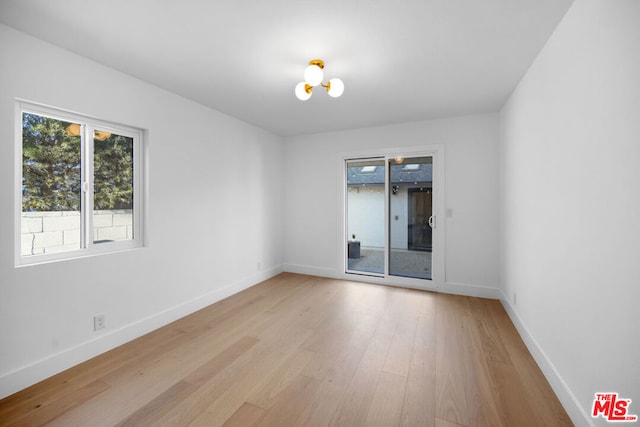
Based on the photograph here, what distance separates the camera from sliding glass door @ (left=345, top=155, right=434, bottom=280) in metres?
4.25

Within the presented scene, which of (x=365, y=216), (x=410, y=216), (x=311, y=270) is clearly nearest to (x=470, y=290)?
(x=410, y=216)

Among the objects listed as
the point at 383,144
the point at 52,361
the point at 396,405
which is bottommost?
the point at 396,405

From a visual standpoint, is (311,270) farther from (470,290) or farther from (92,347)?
(92,347)

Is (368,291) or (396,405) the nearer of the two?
(396,405)

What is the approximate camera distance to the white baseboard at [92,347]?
1.89 meters

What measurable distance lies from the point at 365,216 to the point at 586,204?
3336mm

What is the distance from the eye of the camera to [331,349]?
2.46 metres

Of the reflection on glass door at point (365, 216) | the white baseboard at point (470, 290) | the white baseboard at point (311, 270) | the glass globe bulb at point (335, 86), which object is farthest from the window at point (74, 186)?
the white baseboard at point (470, 290)

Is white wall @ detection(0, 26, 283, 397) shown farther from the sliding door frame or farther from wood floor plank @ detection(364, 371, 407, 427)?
wood floor plank @ detection(364, 371, 407, 427)

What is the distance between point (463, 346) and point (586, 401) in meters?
1.01

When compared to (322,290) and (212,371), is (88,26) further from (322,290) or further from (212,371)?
(322,290)

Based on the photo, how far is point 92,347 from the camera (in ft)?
7.56

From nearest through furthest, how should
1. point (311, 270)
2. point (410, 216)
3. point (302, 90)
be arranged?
point (302, 90) < point (410, 216) < point (311, 270)

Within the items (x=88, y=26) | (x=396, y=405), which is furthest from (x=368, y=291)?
(x=88, y=26)
